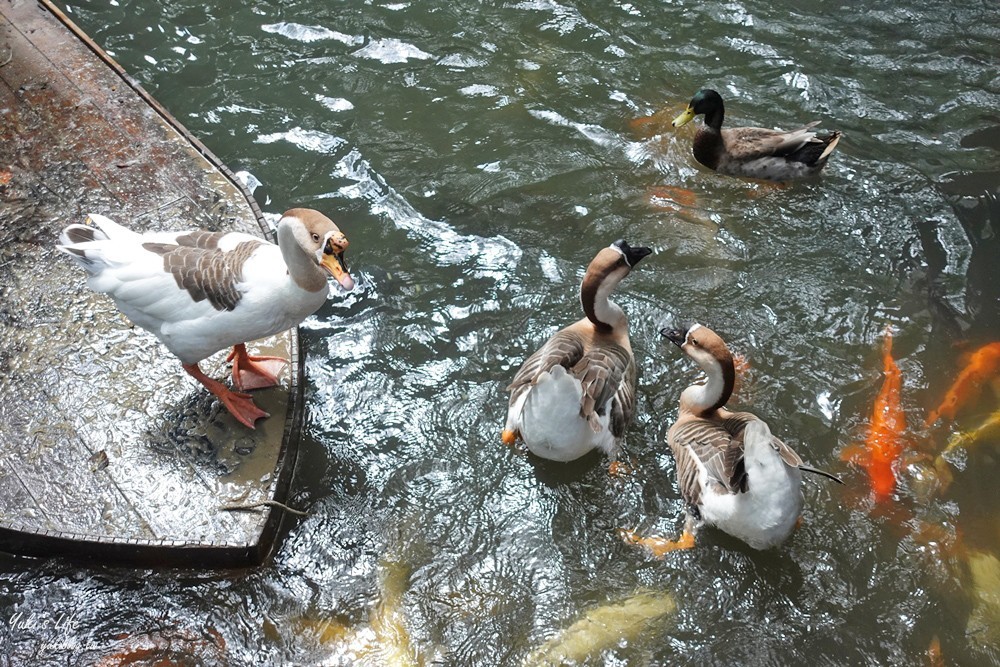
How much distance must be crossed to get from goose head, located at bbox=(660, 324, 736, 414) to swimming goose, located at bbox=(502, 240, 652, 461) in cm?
39

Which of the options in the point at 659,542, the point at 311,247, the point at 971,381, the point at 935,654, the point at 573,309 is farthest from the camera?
the point at 573,309

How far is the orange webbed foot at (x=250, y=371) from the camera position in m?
4.69

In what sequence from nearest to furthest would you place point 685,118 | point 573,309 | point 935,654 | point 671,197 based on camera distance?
point 935,654
point 573,309
point 671,197
point 685,118

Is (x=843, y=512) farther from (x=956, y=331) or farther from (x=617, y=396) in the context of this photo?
(x=956, y=331)

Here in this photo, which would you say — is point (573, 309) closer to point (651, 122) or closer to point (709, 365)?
point (709, 365)

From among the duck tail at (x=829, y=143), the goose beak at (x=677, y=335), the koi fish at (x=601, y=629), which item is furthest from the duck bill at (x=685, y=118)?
the koi fish at (x=601, y=629)

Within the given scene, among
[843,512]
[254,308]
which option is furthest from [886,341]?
[254,308]

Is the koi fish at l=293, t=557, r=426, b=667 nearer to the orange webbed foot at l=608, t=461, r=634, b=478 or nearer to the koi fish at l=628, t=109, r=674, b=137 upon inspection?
the orange webbed foot at l=608, t=461, r=634, b=478

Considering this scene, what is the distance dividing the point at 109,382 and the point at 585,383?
284 cm

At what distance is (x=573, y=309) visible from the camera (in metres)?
5.52

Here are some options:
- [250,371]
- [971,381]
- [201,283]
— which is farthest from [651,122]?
[201,283]

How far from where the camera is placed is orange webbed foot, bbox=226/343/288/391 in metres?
4.69

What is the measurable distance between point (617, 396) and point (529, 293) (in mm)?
1319

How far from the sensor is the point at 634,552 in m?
4.18
